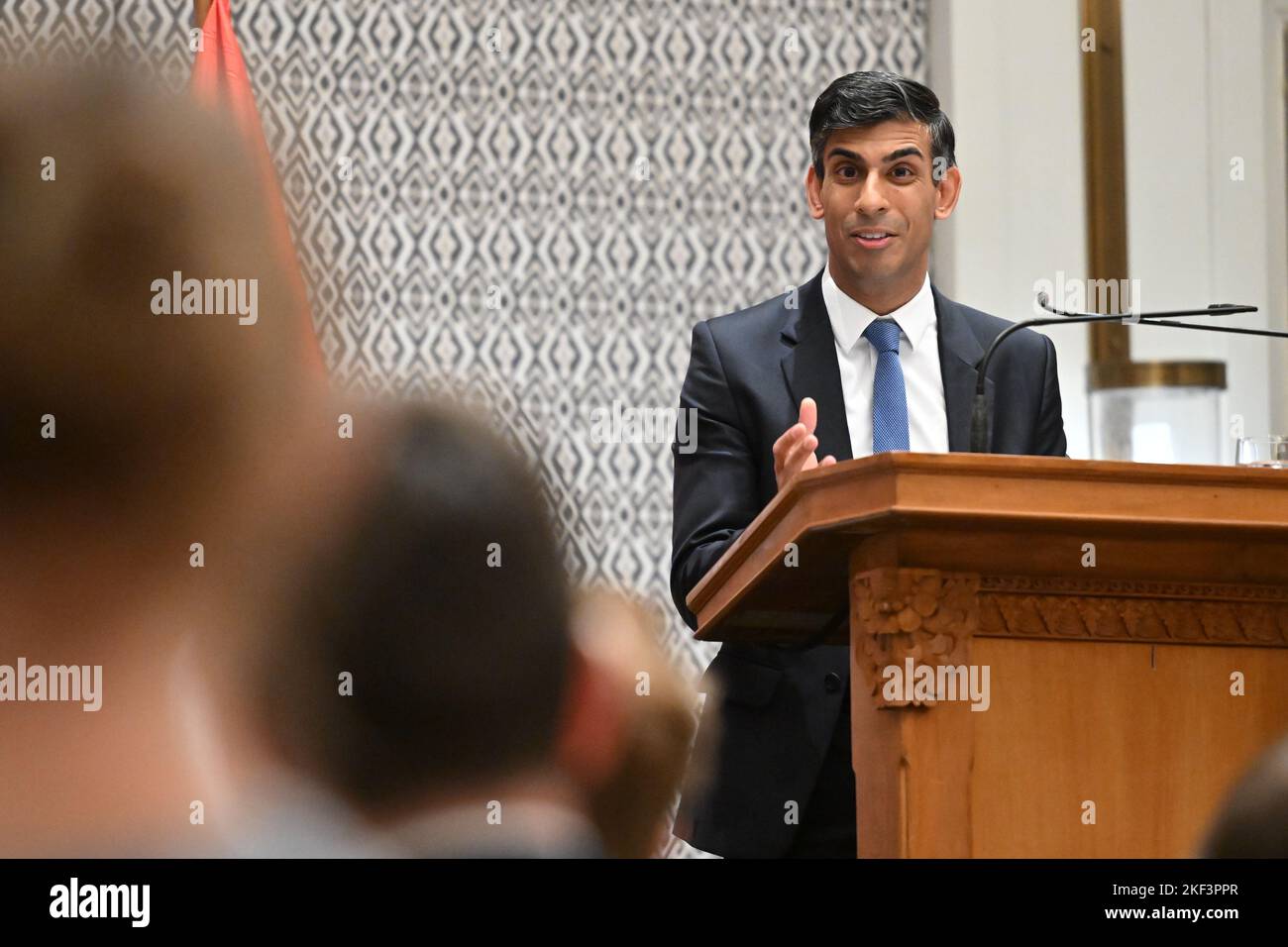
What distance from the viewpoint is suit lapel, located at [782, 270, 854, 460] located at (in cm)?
250

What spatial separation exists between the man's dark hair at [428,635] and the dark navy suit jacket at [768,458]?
2048 millimetres

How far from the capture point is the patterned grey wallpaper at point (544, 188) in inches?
192

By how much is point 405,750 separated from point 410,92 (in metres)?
1.90

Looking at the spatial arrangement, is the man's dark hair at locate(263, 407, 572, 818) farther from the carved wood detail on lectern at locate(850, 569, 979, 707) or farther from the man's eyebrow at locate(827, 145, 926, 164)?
the carved wood detail on lectern at locate(850, 569, 979, 707)

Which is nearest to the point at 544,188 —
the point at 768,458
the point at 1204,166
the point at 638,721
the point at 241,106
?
the point at 241,106

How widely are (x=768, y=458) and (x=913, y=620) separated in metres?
0.80

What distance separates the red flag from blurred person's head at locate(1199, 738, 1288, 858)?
332 centimetres

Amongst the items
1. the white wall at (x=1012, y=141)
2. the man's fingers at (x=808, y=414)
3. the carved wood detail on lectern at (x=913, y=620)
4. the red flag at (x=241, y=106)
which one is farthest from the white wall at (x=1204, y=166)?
the carved wood detail on lectern at (x=913, y=620)

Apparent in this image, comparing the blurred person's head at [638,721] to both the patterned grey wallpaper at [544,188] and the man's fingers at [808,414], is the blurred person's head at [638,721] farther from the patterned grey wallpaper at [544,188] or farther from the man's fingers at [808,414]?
the man's fingers at [808,414]

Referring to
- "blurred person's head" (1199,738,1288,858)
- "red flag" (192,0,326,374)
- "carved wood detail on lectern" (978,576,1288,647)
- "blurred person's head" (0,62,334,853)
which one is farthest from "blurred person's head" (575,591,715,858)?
"blurred person's head" (1199,738,1288,858)

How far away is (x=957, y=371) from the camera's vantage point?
Result: 2543mm

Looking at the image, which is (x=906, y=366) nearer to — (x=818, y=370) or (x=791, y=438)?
(x=818, y=370)

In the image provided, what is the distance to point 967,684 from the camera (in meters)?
1.81
